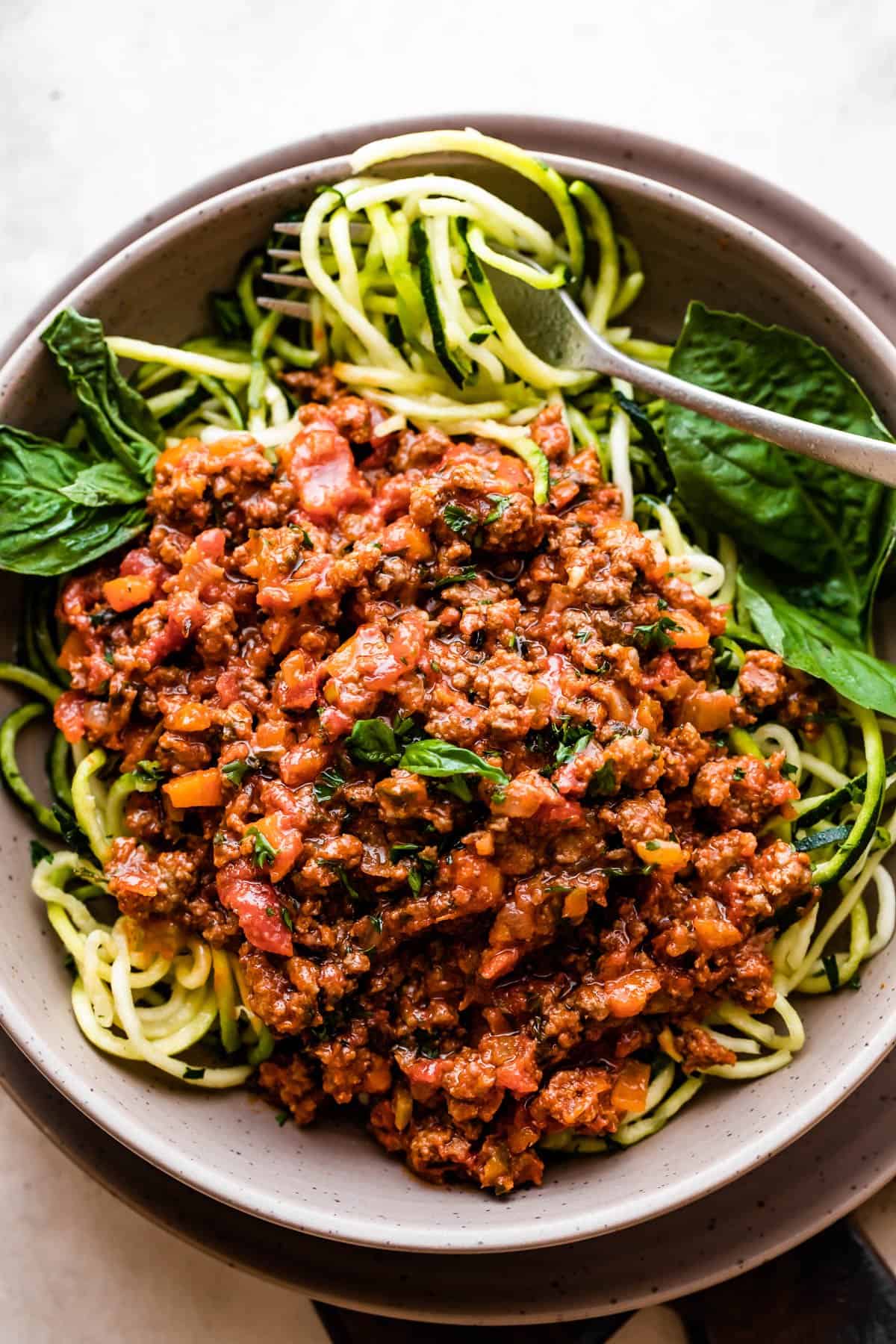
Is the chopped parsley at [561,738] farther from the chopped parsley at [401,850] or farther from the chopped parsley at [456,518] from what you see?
the chopped parsley at [456,518]

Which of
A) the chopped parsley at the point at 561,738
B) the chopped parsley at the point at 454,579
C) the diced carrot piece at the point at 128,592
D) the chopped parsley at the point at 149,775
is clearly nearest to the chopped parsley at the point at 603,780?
the chopped parsley at the point at 561,738

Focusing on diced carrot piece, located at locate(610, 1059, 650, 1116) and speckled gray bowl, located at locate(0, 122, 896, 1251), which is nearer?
speckled gray bowl, located at locate(0, 122, 896, 1251)

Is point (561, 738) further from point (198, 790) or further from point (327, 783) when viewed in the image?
point (198, 790)

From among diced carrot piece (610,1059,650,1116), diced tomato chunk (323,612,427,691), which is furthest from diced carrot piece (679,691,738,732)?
diced carrot piece (610,1059,650,1116)

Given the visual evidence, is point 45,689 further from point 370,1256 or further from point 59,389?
point 370,1256

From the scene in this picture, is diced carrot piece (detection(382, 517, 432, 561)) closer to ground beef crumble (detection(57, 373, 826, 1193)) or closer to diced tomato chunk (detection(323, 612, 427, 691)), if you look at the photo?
ground beef crumble (detection(57, 373, 826, 1193))

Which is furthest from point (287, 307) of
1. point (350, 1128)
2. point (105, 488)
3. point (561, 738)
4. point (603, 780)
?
point (350, 1128)
